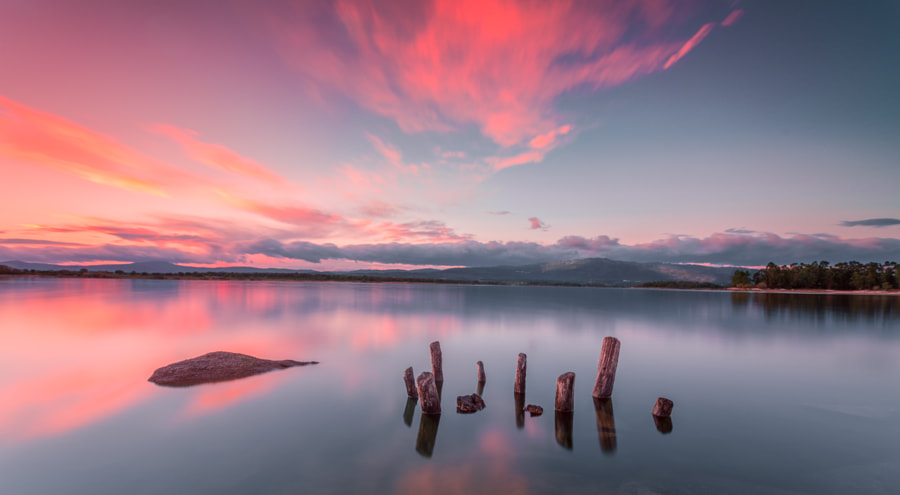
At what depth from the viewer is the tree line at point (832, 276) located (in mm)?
105812

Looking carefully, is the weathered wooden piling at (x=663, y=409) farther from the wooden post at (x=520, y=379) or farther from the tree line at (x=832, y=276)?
the tree line at (x=832, y=276)

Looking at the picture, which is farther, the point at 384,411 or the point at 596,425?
the point at 384,411

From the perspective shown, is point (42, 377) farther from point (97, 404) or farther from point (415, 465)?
point (415, 465)

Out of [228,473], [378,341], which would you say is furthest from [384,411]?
[378,341]

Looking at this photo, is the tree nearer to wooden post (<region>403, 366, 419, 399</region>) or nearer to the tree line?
the tree line

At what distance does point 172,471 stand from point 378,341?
52.0ft

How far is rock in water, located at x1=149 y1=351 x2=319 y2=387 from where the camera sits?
1279 centimetres

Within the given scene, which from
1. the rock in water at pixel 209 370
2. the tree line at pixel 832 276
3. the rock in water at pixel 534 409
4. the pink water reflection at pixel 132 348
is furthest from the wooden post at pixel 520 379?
the tree line at pixel 832 276

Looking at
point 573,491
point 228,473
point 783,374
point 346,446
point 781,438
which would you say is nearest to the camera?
point 573,491

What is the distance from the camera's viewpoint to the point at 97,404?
11.0m

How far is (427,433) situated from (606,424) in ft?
14.9

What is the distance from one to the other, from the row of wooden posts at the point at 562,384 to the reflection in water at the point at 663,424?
97 mm

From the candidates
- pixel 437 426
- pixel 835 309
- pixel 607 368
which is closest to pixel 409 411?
pixel 437 426

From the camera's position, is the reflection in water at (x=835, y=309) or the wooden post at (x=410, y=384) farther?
the reflection in water at (x=835, y=309)
